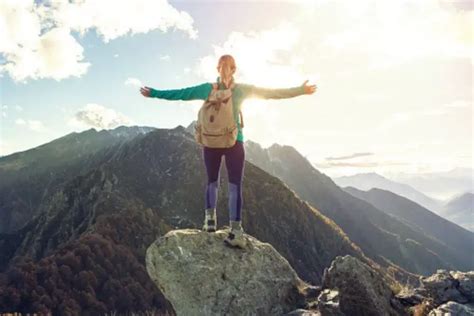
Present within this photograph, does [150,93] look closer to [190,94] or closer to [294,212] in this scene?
[190,94]

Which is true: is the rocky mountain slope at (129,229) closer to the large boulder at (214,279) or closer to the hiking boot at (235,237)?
the large boulder at (214,279)

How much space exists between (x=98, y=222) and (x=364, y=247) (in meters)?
150

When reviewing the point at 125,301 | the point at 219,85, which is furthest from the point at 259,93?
the point at 125,301

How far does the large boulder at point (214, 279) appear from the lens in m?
9.13

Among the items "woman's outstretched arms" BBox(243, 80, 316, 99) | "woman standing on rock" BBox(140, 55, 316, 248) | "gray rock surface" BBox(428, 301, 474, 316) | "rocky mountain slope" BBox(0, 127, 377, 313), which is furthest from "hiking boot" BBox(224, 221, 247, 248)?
"rocky mountain slope" BBox(0, 127, 377, 313)

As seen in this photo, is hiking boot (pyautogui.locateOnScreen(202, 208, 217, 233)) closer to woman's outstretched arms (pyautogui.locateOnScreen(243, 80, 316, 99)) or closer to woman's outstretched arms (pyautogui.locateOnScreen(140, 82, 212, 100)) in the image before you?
woman's outstretched arms (pyautogui.locateOnScreen(140, 82, 212, 100))

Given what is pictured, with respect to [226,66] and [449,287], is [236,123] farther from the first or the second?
[449,287]

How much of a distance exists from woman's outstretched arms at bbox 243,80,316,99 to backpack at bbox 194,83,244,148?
20.7 inches

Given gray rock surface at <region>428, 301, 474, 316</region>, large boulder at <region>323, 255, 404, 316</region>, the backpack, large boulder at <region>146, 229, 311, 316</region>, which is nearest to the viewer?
gray rock surface at <region>428, 301, 474, 316</region>

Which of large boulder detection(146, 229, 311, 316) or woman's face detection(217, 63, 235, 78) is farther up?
woman's face detection(217, 63, 235, 78)

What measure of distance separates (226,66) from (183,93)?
119 cm

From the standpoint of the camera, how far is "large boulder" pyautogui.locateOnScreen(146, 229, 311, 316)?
913 cm

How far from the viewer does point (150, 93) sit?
33.8 feet

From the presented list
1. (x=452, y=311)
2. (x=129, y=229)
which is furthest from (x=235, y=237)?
(x=129, y=229)
